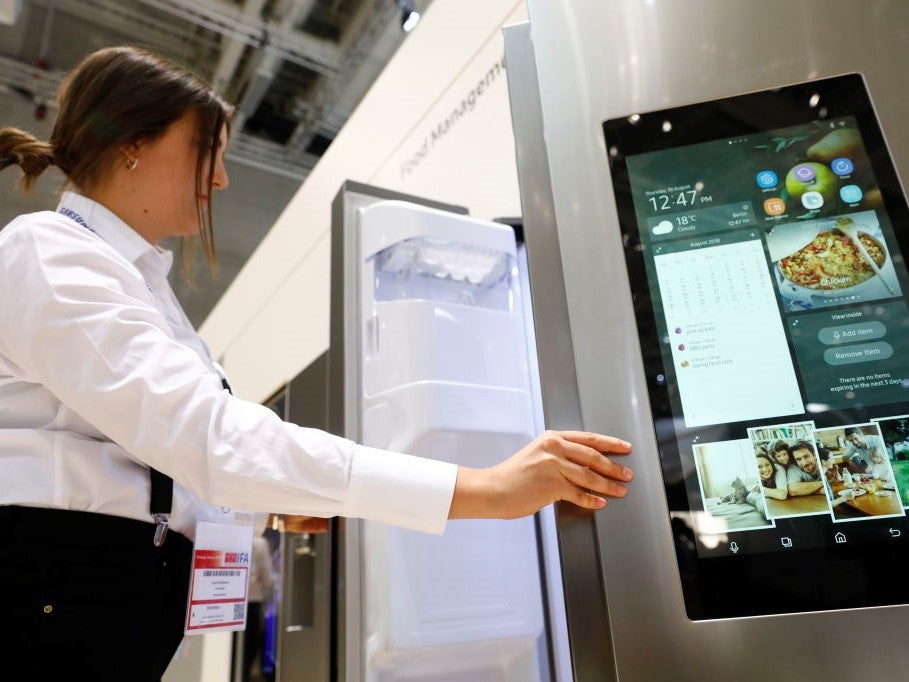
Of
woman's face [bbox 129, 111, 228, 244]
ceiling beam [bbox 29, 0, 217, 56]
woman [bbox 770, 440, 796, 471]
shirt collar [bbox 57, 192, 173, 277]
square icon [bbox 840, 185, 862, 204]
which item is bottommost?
woman [bbox 770, 440, 796, 471]

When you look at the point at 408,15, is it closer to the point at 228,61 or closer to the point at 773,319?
the point at 228,61

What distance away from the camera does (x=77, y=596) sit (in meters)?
0.88

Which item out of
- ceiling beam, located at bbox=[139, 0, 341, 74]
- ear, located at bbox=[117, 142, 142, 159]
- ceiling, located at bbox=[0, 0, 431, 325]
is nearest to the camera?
ear, located at bbox=[117, 142, 142, 159]

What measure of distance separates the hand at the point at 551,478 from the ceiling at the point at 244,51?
370cm

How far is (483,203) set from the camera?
1964mm

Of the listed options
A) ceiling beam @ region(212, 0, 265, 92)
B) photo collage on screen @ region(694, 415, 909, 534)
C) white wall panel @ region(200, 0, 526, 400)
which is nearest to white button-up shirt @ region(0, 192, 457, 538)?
photo collage on screen @ region(694, 415, 909, 534)

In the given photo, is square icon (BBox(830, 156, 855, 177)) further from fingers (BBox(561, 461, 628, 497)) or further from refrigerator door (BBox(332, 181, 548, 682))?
refrigerator door (BBox(332, 181, 548, 682))

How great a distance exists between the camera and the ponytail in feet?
3.73

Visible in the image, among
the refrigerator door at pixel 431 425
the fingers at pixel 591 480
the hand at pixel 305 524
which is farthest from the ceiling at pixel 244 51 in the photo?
the fingers at pixel 591 480

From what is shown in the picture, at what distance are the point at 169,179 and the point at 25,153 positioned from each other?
0.21 m

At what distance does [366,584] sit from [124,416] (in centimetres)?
58

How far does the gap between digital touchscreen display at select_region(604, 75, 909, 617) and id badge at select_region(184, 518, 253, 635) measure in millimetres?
679

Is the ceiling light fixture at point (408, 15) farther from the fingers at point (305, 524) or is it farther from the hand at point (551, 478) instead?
the hand at point (551, 478)

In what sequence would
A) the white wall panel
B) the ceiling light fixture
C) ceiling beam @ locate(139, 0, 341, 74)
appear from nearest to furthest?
the white wall panel, the ceiling light fixture, ceiling beam @ locate(139, 0, 341, 74)
